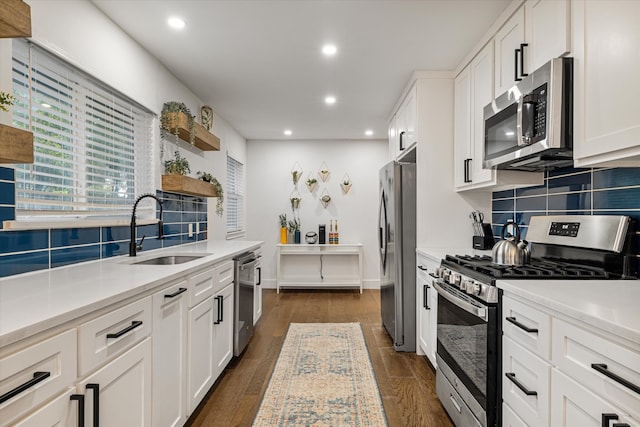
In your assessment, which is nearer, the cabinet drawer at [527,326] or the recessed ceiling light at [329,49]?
the cabinet drawer at [527,326]

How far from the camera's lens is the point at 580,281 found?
1.62m

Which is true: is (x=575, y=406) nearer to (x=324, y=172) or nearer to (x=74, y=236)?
(x=74, y=236)

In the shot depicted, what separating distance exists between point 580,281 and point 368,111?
10.7 feet

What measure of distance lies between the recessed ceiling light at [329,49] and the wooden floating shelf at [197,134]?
A: 1.26 meters

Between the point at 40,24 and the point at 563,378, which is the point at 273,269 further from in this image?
the point at 563,378

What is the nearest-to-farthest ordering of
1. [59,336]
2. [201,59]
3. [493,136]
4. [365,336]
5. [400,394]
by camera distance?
1. [59,336]
2. [493,136]
3. [400,394]
4. [201,59]
5. [365,336]

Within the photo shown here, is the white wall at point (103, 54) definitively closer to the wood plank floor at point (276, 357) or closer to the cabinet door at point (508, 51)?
the wood plank floor at point (276, 357)

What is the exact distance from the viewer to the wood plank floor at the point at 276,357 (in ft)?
7.22

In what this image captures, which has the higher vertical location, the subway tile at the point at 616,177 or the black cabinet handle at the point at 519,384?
the subway tile at the point at 616,177

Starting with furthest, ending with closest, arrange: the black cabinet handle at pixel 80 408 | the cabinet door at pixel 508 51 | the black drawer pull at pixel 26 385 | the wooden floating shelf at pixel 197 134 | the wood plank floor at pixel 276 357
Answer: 1. the wooden floating shelf at pixel 197 134
2. the wood plank floor at pixel 276 357
3. the cabinet door at pixel 508 51
4. the black cabinet handle at pixel 80 408
5. the black drawer pull at pixel 26 385

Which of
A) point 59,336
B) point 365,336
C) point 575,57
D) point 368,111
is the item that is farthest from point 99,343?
point 368,111

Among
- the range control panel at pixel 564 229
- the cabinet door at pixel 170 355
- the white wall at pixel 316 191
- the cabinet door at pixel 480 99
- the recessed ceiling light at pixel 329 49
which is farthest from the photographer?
the white wall at pixel 316 191

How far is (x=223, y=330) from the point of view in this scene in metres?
2.67

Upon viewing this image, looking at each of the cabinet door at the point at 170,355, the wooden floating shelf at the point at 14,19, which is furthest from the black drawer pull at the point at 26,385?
the wooden floating shelf at the point at 14,19
